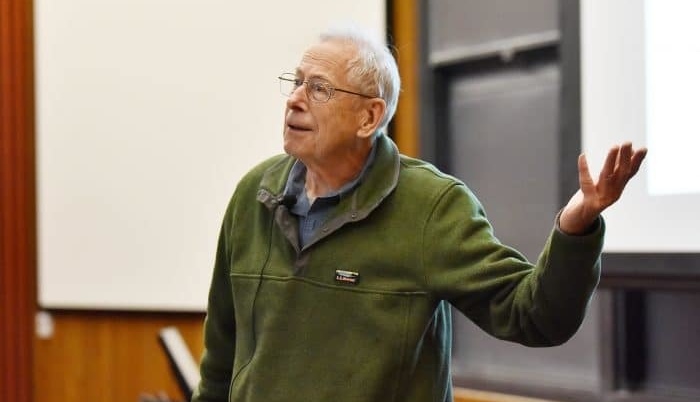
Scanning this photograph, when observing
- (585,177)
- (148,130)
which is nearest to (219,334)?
(585,177)

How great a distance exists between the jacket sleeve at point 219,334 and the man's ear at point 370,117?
0.30m

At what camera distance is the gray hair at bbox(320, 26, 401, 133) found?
1403 millimetres

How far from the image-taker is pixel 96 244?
3.32 meters

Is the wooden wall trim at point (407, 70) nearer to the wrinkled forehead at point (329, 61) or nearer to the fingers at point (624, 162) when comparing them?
the wrinkled forehead at point (329, 61)

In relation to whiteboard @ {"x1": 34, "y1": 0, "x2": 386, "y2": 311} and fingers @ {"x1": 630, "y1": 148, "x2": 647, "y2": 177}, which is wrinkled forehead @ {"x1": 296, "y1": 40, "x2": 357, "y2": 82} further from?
whiteboard @ {"x1": 34, "y1": 0, "x2": 386, "y2": 311}

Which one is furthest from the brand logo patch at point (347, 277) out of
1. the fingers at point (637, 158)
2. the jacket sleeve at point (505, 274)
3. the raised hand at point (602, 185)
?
the fingers at point (637, 158)

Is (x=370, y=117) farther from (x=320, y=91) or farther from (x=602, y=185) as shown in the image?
(x=602, y=185)

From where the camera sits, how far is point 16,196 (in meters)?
3.51

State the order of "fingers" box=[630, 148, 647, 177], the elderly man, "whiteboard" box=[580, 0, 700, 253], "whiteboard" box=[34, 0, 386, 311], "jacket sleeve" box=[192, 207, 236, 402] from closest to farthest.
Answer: "fingers" box=[630, 148, 647, 177] < the elderly man < "jacket sleeve" box=[192, 207, 236, 402] < "whiteboard" box=[580, 0, 700, 253] < "whiteboard" box=[34, 0, 386, 311]

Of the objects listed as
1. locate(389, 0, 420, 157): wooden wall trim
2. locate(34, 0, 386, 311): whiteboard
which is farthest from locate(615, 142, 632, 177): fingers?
locate(34, 0, 386, 311): whiteboard

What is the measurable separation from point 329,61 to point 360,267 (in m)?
0.32

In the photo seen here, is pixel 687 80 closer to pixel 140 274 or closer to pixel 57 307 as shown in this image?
pixel 140 274

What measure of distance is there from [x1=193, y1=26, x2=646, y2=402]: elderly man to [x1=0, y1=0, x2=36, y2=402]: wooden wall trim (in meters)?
2.31

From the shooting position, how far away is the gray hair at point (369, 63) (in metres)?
1.40
